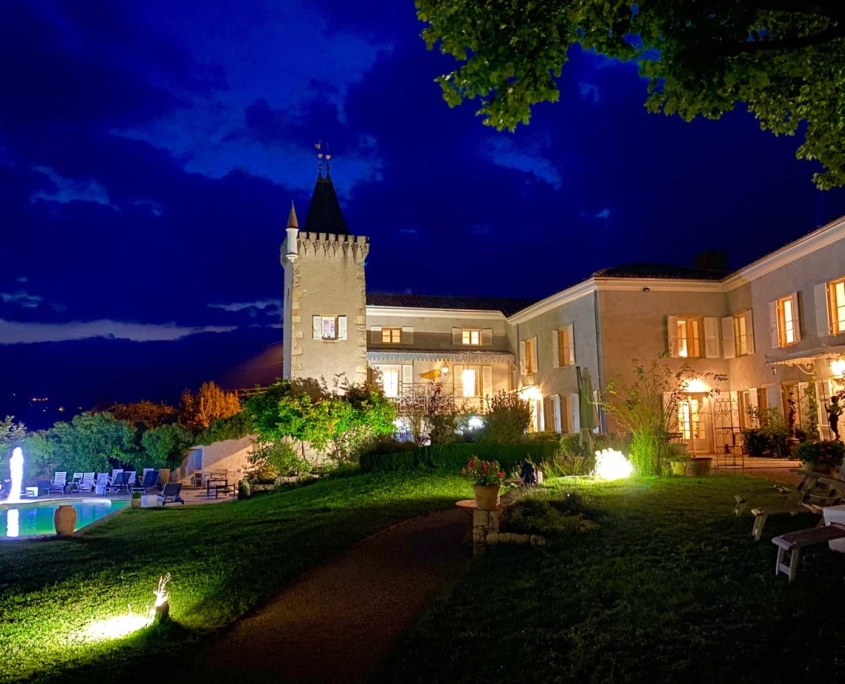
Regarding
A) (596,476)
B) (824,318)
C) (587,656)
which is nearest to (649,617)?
(587,656)

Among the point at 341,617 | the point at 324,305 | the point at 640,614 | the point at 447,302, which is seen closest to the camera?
the point at 640,614

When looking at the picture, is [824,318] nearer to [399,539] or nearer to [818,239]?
[818,239]

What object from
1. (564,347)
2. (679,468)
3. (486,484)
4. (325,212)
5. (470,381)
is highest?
(325,212)

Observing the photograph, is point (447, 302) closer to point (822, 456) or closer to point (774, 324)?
point (774, 324)

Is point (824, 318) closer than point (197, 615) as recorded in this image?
No

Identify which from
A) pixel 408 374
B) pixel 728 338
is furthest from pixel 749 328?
pixel 408 374

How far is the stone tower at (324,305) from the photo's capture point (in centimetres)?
2786

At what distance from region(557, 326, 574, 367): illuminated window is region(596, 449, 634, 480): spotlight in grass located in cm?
1013

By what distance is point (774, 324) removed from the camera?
21016 mm

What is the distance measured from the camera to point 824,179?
8602 millimetres

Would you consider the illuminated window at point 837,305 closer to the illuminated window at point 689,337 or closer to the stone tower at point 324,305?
the illuminated window at point 689,337

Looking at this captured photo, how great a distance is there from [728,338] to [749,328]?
1268 mm

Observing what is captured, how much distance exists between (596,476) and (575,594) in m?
8.88

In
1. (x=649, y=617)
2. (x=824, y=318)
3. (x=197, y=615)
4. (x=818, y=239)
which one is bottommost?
(x=197, y=615)
